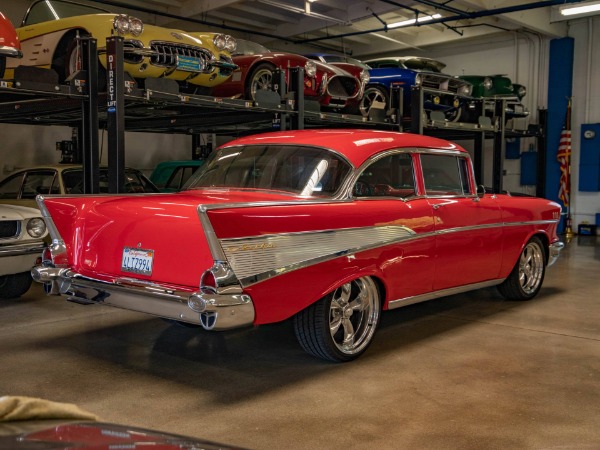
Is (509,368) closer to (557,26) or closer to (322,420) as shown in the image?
(322,420)

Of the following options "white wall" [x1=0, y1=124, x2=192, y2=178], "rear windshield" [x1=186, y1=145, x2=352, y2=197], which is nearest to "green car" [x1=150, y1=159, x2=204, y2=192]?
"white wall" [x1=0, y1=124, x2=192, y2=178]

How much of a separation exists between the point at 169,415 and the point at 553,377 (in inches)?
96.3

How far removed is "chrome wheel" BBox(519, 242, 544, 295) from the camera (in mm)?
6586

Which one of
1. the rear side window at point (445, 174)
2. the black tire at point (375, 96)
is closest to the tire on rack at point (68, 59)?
the rear side window at point (445, 174)

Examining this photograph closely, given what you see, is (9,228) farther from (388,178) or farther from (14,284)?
(388,178)

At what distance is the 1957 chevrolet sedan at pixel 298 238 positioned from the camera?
373 cm

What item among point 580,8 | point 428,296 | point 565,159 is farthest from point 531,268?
point 565,159

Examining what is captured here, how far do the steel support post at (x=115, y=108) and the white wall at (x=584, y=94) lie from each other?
40.0ft

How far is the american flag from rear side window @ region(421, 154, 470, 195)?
10.4 m

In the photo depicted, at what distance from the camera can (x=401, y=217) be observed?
4.80m

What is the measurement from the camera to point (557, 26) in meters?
15.4

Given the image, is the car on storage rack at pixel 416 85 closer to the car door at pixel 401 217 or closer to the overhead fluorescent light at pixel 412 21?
the overhead fluorescent light at pixel 412 21

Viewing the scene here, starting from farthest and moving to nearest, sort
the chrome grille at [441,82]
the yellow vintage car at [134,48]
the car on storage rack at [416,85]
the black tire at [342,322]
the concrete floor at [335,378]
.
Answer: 1. the chrome grille at [441,82]
2. the car on storage rack at [416,85]
3. the yellow vintage car at [134,48]
4. the black tire at [342,322]
5. the concrete floor at [335,378]

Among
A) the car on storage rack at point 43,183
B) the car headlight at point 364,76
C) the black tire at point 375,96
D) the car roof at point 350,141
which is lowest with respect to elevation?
the car on storage rack at point 43,183
